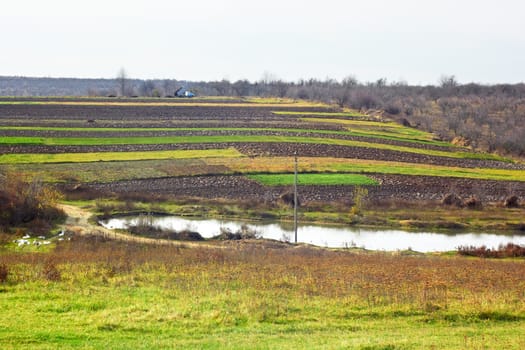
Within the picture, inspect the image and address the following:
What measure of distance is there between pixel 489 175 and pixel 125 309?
4813 cm

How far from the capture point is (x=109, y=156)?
59531 millimetres

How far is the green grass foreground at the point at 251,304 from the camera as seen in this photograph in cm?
1329

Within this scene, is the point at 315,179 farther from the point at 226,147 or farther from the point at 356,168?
the point at 226,147

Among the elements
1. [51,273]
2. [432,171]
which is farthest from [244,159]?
[51,273]

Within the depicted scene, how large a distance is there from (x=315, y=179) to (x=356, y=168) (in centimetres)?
639

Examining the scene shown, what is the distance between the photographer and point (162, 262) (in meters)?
22.5

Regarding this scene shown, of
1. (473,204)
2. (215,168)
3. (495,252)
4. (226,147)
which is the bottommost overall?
(473,204)

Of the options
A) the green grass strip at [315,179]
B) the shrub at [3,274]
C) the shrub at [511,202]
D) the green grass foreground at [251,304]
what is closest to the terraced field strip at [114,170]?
the green grass strip at [315,179]

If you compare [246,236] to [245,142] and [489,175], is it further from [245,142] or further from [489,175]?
[245,142]

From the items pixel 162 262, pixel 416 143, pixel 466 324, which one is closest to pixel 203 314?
pixel 466 324

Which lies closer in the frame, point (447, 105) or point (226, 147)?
point (226, 147)

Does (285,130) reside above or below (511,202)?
above

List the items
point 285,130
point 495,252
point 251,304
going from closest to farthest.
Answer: point 251,304, point 495,252, point 285,130

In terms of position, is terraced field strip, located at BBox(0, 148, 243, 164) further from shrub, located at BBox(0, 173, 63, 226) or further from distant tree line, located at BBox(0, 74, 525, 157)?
distant tree line, located at BBox(0, 74, 525, 157)
